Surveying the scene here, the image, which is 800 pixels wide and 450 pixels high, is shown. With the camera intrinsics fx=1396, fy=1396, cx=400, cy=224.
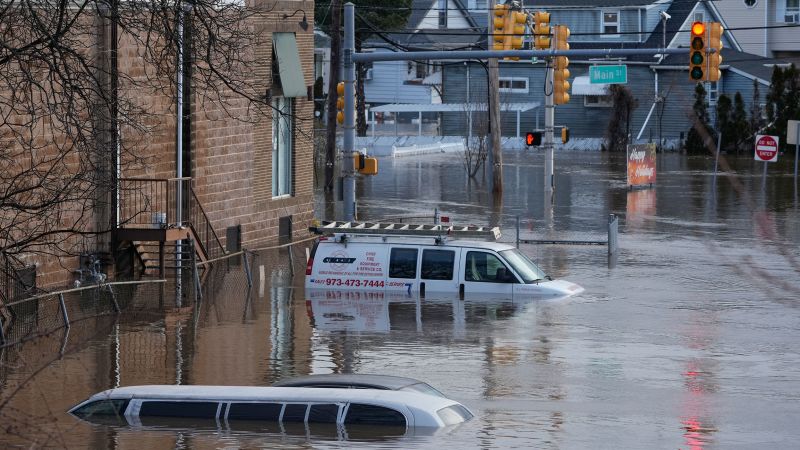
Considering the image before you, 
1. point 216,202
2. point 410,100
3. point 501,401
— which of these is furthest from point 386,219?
point 410,100

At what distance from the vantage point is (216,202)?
33.9 m

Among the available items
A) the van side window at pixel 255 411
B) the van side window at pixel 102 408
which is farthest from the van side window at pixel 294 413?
the van side window at pixel 102 408

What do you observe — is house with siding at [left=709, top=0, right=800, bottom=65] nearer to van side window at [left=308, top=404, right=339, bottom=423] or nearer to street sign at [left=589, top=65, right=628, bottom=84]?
street sign at [left=589, top=65, right=628, bottom=84]

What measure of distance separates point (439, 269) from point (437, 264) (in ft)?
0.35

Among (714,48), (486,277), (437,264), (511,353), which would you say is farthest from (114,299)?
(714,48)

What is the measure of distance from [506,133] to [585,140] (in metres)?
5.29

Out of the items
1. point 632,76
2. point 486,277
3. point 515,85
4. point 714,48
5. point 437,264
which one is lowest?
point 486,277

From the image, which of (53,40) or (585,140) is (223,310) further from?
(585,140)

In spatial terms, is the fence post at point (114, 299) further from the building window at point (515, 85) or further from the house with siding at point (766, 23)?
the house with siding at point (766, 23)

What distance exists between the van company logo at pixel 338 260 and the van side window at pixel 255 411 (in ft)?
38.8

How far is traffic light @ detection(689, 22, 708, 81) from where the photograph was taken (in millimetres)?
32059

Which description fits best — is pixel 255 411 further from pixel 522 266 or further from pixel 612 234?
pixel 612 234

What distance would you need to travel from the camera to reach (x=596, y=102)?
8350 cm

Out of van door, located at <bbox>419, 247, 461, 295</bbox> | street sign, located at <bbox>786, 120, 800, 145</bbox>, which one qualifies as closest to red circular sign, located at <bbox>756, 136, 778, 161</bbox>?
street sign, located at <bbox>786, 120, 800, 145</bbox>
